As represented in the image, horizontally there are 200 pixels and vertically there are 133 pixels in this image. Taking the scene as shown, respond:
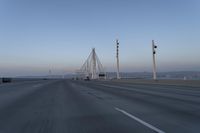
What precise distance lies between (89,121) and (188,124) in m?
3.35

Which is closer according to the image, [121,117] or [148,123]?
[148,123]

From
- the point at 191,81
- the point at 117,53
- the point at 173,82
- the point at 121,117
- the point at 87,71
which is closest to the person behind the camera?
the point at 121,117

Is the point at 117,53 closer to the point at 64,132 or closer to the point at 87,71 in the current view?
the point at 64,132

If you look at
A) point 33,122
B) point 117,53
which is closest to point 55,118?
point 33,122

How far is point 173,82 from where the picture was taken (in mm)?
46438

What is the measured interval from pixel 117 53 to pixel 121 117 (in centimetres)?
6710

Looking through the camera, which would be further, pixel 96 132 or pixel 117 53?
pixel 117 53

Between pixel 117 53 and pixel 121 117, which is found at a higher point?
pixel 117 53

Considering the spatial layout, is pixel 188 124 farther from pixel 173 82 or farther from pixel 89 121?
pixel 173 82

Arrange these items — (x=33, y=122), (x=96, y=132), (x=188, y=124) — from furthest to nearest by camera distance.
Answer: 1. (x=33, y=122)
2. (x=188, y=124)
3. (x=96, y=132)

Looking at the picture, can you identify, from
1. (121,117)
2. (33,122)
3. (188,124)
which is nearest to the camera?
(188,124)

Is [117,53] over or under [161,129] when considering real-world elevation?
over

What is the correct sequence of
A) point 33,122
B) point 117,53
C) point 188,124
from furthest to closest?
point 117,53
point 33,122
point 188,124

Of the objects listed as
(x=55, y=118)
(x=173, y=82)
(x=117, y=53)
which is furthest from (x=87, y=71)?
(x=55, y=118)
